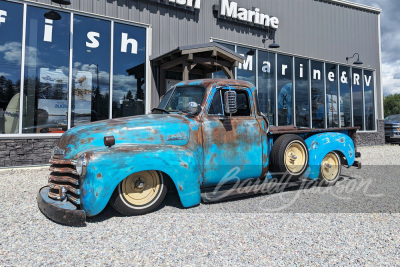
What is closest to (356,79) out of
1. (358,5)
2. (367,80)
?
(367,80)

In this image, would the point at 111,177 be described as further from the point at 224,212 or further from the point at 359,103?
the point at 359,103

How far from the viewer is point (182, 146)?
4059 millimetres

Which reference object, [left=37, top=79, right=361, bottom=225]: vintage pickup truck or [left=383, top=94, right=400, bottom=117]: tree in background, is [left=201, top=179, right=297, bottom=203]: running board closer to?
[left=37, top=79, right=361, bottom=225]: vintage pickup truck

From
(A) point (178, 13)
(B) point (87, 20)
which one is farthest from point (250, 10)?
(B) point (87, 20)

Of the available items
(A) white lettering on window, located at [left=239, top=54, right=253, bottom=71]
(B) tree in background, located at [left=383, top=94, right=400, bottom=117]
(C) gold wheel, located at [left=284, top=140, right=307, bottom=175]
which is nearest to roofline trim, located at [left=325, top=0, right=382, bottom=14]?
(A) white lettering on window, located at [left=239, top=54, right=253, bottom=71]

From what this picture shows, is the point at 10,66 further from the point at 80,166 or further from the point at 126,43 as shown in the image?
the point at 80,166

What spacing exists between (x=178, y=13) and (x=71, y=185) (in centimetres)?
833

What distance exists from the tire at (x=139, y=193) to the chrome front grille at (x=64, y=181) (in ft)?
1.56

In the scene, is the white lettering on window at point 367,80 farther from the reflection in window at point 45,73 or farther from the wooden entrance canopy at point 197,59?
the reflection in window at point 45,73

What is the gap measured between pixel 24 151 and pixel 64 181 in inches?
197

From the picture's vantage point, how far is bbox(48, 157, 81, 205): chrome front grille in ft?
11.2

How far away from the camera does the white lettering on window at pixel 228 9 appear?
10.9 meters

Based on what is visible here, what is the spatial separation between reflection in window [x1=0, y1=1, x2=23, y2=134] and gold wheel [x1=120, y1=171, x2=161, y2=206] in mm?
5569

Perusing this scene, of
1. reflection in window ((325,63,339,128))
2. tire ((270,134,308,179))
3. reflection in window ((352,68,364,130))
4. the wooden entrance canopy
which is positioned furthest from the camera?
reflection in window ((352,68,364,130))
